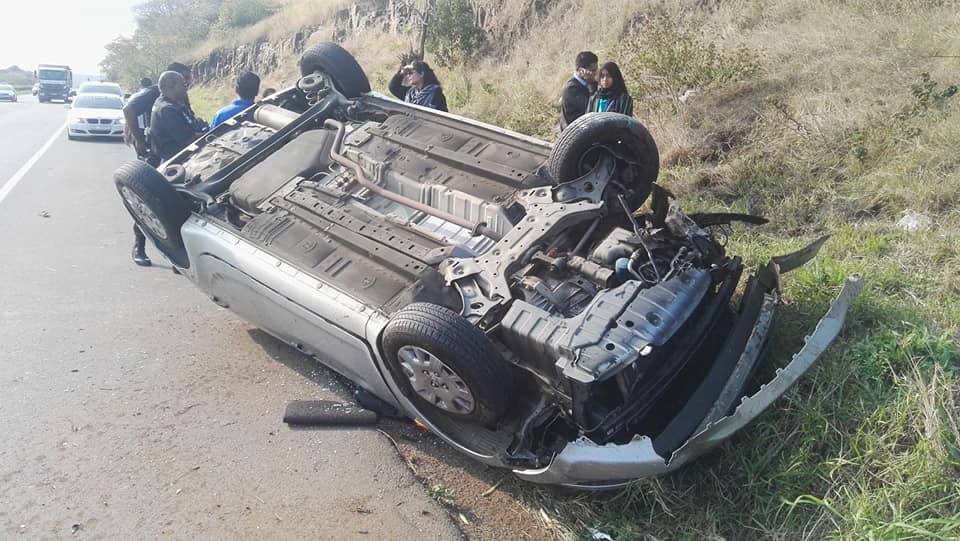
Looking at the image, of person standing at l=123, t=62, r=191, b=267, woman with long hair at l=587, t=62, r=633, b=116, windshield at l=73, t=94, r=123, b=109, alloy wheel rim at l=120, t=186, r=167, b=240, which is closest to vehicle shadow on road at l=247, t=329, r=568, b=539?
alloy wheel rim at l=120, t=186, r=167, b=240

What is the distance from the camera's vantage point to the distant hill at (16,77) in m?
64.1

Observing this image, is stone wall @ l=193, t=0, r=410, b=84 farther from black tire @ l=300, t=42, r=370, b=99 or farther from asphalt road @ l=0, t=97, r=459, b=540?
asphalt road @ l=0, t=97, r=459, b=540

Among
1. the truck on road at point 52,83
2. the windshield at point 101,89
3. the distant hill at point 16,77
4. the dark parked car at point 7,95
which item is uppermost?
the windshield at point 101,89

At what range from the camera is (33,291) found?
18.1 feet

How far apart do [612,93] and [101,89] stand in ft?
54.9

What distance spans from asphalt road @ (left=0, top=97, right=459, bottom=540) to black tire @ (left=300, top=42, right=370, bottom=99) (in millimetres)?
2075

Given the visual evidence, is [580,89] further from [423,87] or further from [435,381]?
[435,381]

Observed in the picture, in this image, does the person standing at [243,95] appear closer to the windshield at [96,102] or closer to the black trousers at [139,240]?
the black trousers at [139,240]

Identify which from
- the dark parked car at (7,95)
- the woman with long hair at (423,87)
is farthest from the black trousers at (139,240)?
the dark parked car at (7,95)

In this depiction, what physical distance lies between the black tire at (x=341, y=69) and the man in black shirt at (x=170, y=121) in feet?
4.50

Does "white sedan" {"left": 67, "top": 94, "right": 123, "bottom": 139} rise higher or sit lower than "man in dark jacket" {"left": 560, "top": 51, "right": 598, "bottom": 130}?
lower

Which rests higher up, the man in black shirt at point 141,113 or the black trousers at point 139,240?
the man in black shirt at point 141,113

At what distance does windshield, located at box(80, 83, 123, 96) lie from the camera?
56.6 ft

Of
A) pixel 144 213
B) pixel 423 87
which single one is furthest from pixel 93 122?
pixel 144 213
